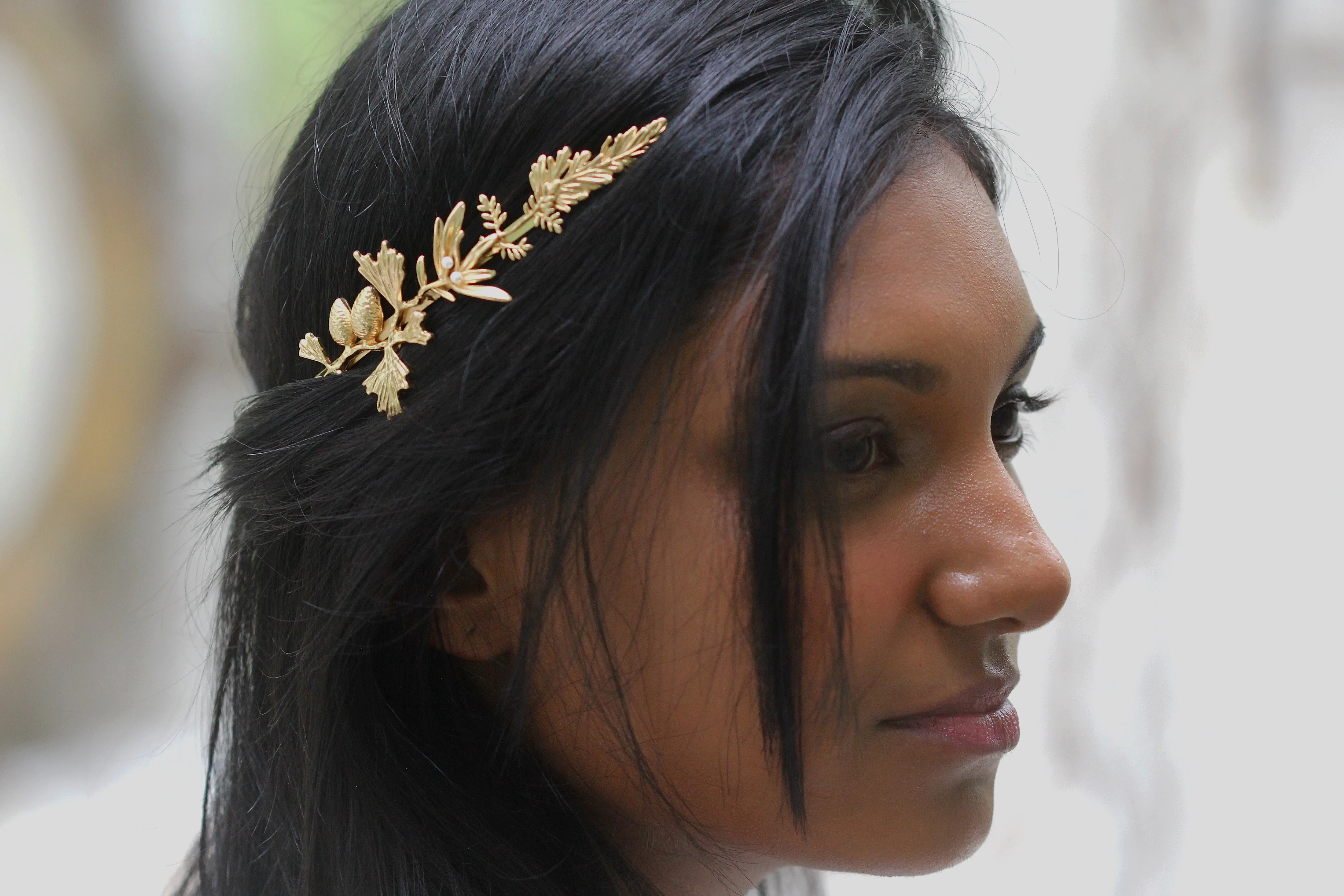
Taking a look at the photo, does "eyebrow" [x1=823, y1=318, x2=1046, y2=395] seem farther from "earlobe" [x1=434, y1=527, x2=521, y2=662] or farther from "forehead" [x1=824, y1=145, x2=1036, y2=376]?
"earlobe" [x1=434, y1=527, x2=521, y2=662]

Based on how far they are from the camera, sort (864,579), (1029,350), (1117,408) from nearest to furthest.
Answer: (864,579) < (1029,350) < (1117,408)

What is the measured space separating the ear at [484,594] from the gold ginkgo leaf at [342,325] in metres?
0.16

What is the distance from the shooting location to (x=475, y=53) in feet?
2.58

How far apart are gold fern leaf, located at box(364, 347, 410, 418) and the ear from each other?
98mm

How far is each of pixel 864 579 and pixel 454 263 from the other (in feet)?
1.07

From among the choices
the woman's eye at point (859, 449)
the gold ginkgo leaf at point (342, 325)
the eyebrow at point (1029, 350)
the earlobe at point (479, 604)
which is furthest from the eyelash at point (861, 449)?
the gold ginkgo leaf at point (342, 325)

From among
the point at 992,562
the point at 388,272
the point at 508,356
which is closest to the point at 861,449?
the point at 992,562

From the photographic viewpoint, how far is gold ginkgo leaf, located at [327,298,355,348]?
785mm

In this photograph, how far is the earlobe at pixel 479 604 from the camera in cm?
78

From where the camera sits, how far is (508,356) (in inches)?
28.0

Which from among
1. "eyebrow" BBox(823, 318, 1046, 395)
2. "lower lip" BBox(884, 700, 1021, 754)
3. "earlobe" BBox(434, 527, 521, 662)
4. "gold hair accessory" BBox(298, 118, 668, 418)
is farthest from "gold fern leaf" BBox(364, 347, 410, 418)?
"lower lip" BBox(884, 700, 1021, 754)

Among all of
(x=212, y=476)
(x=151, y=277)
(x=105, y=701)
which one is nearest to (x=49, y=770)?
(x=105, y=701)

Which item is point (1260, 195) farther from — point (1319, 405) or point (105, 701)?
point (105, 701)

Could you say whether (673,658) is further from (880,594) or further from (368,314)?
(368,314)
